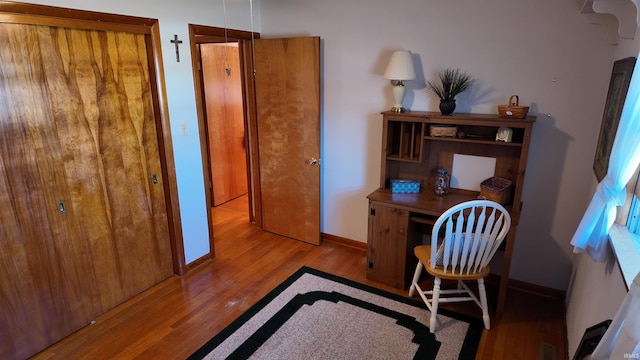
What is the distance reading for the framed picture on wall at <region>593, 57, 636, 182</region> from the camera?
5.61 ft

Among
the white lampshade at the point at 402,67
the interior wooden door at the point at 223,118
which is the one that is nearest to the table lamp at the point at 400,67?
the white lampshade at the point at 402,67

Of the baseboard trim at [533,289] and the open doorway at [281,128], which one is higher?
the open doorway at [281,128]

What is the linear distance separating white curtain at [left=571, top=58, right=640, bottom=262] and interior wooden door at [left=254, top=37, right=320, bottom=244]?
85.1 inches

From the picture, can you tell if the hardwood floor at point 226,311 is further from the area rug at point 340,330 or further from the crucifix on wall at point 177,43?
the crucifix on wall at point 177,43

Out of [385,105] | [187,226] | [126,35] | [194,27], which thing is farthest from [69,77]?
[385,105]

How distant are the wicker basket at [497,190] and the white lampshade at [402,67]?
0.94 m

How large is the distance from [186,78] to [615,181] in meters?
2.69

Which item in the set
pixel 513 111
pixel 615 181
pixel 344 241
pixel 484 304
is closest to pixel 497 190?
pixel 513 111

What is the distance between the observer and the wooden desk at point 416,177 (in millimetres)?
2498

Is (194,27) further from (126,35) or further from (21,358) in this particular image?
(21,358)

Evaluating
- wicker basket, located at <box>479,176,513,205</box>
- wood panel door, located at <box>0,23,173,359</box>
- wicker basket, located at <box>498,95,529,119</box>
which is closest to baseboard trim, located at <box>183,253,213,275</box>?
wood panel door, located at <box>0,23,173,359</box>

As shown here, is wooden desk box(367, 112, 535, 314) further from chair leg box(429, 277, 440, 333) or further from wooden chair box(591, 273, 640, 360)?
wooden chair box(591, 273, 640, 360)

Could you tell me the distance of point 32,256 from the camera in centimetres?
210

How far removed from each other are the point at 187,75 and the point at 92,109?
743 mm
